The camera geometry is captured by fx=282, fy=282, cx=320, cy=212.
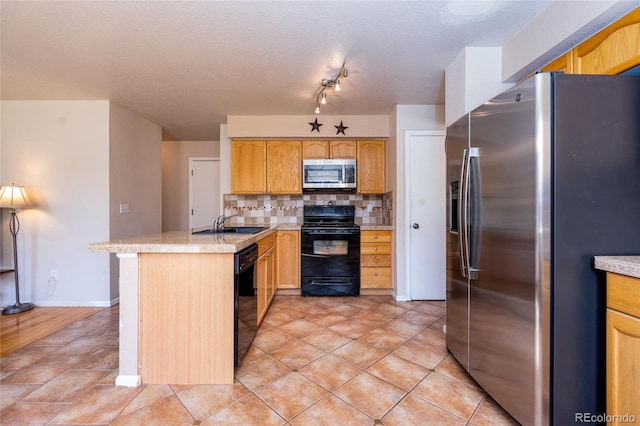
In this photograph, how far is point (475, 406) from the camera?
1549 millimetres

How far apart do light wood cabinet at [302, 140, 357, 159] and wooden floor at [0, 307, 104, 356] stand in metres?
3.11

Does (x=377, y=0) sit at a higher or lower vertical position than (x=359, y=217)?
higher

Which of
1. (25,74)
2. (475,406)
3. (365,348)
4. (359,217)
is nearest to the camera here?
(475,406)

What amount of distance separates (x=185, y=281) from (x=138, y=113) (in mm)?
3037

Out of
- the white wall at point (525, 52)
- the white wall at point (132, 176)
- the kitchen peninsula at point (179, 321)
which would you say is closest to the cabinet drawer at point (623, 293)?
the white wall at point (525, 52)

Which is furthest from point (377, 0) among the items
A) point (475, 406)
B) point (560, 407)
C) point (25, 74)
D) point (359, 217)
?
point (25, 74)

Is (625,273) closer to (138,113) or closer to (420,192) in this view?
(420,192)

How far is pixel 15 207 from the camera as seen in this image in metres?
3.00

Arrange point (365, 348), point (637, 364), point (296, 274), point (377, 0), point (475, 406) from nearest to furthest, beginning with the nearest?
point (637, 364) → point (475, 406) → point (377, 0) → point (365, 348) → point (296, 274)

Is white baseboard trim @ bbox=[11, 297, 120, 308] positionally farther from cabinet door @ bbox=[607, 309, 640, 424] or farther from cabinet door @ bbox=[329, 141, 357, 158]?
cabinet door @ bbox=[607, 309, 640, 424]

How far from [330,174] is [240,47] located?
1.94m

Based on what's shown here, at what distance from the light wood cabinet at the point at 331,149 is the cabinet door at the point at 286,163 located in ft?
0.54

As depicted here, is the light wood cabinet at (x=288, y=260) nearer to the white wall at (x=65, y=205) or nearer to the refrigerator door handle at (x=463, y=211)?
the white wall at (x=65, y=205)

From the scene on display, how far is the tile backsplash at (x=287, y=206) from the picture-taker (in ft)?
13.4
